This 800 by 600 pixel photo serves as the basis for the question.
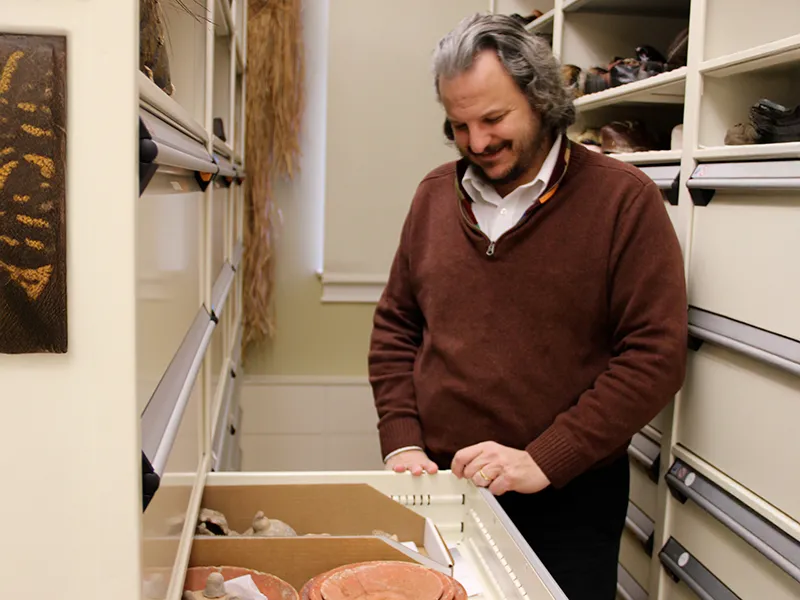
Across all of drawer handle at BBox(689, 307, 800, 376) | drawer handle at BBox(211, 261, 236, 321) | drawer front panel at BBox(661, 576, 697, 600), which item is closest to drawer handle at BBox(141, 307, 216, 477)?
drawer handle at BBox(211, 261, 236, 321)

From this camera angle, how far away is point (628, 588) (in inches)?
80.8

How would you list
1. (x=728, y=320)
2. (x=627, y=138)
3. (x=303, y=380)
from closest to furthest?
(x=728, y=320), (x=627, y=138), (x=303, y=380)

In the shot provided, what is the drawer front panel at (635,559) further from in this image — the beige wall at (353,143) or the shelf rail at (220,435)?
the beige wall at (353,143)

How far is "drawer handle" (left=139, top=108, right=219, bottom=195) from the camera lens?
2.22ft

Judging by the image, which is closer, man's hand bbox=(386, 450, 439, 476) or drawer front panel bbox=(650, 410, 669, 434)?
man's hand bbox=(386, 450, 439, 476)

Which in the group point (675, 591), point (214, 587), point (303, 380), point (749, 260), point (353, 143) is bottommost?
point (675, 591)

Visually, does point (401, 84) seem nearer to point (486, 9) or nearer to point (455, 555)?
point (486, 9)

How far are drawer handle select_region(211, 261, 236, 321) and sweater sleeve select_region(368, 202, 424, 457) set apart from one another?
1.11 feet

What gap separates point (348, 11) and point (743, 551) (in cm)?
248

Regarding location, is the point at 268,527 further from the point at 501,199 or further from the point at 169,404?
the point at 501,199

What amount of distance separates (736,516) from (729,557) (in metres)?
0.11

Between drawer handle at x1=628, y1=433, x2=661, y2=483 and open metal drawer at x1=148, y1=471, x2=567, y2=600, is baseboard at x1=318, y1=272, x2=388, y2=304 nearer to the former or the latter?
drawer handle at x1=628, y1=433, x2=661, y2=483

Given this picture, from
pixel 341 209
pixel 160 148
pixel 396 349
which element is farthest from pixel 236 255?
pixel 160 148

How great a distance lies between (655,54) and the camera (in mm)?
2156
